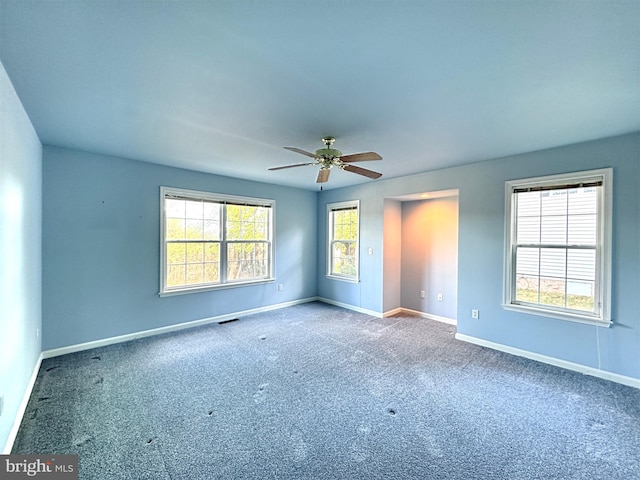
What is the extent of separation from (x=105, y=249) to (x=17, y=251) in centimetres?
148

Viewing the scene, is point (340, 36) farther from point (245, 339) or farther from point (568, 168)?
point (245, 339)

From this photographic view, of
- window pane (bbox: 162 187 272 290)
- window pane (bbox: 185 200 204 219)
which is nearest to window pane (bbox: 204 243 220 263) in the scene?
window pane (bbox: 162 187 272 290)

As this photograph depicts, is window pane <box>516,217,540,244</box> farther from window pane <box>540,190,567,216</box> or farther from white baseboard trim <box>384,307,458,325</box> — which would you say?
white baseboard trim <box>384,307,458,325</box>

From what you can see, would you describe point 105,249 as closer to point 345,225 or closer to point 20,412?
point 20,412

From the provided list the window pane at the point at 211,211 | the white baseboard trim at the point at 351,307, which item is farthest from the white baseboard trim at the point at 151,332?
the window pane at the point at 211,211

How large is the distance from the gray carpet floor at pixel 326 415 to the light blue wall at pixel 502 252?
1.00 feet

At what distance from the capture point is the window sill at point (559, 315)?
Answer: 2893 millimetres

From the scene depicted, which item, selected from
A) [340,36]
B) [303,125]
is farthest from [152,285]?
[340,36]

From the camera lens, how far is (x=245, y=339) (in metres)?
3.85

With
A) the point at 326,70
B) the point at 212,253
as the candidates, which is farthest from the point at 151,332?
the point at 326,70

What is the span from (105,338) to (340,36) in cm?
432

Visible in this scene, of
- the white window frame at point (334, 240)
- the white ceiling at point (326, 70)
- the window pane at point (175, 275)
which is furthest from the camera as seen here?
the white window frame at point (334, 240)

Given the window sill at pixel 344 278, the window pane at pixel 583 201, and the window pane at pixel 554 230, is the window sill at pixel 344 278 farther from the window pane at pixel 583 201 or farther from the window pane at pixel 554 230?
the window pane at pixel 583 201

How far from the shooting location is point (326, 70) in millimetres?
1724
